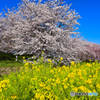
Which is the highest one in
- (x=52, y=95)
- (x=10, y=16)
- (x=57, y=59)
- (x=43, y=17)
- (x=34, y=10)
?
(x=10, y=16)

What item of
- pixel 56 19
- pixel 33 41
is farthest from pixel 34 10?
pixel 33 41

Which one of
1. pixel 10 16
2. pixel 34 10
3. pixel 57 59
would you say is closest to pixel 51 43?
pixel 57 59

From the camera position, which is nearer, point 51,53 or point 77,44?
point 51,53

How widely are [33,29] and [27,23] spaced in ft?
2.51

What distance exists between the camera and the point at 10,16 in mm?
17812

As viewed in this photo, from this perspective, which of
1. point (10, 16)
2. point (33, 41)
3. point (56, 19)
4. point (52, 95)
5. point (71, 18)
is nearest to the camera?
point (52, 95)

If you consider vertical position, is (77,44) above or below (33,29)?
below

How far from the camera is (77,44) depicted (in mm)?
12609

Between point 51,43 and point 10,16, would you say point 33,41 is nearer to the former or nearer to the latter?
point 51,43

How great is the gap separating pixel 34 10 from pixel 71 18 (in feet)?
12.6

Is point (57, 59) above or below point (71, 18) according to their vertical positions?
below

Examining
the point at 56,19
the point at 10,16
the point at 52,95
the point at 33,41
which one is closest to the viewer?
the point at 52,95

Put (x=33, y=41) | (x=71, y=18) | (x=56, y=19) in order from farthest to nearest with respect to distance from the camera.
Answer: (x=71, y=18) < (x=56, y=19) < (x=33, y=41)

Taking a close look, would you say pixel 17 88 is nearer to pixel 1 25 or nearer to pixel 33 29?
pixel 33 29
